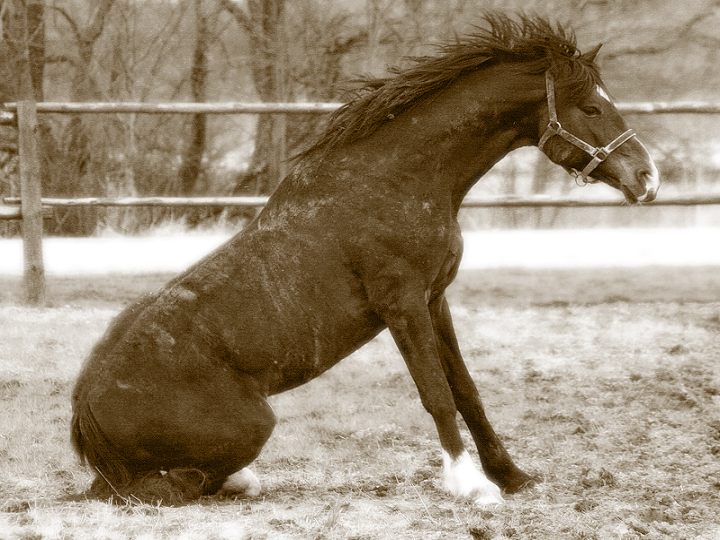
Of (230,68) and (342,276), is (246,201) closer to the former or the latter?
(342,276)

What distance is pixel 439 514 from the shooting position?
4.27m

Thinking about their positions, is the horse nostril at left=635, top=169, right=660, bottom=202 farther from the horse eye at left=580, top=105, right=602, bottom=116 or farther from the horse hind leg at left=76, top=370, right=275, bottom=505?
the horse hind leg at left=76, top=370, right=275, bottom=505

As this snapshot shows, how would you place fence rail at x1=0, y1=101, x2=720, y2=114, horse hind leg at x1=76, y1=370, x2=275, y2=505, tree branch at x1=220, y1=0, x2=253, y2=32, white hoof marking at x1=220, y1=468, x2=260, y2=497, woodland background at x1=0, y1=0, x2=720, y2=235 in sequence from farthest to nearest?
tree branch at x1=220, y1=0, x2=253, y2=32
woodland background at x1=0, y1=0, x2=720, y2=235
fence rail at x1=0, y1=101, x2=720, y2=114
white hoof marking at x1=220, y1=468, x2=260, y2=497
horse hind leg at x1=76, y1=370, x2=275, y2=505

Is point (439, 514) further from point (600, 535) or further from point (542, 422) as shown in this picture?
point (542, 422)

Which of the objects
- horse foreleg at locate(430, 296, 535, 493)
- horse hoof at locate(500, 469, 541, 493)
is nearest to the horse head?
horse foreleg at locate(430, 296, 535, 493)

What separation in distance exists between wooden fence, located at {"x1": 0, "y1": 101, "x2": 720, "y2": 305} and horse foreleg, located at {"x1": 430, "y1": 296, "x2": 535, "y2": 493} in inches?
175

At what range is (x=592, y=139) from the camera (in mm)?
4590

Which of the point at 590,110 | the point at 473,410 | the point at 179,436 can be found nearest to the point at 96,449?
the point at 179,436

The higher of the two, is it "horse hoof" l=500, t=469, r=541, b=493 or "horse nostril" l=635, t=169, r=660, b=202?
"horse nostril" l=635, t=169, r=660, b=202

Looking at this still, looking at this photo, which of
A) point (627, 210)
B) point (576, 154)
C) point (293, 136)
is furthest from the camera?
point (627, 210)

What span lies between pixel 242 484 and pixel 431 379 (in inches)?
38.4

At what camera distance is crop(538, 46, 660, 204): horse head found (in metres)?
4.56

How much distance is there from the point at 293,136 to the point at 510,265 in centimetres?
402

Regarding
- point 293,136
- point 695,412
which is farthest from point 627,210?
point 695,412
